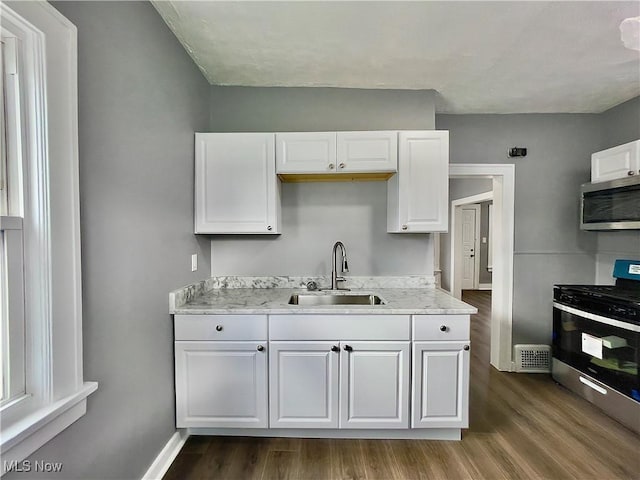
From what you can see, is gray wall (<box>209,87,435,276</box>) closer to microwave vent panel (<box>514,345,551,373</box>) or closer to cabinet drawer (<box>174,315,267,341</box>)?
cabinet drawer (<box>174,315,267,341</box>)

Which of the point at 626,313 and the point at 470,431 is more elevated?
the point at 626,313

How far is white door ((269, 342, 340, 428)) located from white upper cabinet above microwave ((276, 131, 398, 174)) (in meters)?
1.23

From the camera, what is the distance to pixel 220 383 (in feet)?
6.04

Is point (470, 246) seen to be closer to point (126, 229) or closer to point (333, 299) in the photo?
point (333, 299)

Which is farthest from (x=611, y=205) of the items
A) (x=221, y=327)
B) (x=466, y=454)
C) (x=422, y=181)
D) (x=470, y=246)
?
(x=470, y=246)

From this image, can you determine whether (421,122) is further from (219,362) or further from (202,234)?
(219,362)

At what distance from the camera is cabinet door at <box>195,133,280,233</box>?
2.17 metres

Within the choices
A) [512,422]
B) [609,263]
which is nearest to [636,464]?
[512,422]

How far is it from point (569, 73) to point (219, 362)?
3.18 meters

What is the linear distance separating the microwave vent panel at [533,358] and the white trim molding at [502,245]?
90 millimetres

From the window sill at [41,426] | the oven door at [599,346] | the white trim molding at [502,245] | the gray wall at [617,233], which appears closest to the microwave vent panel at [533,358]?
the white trim molding at [502,245]

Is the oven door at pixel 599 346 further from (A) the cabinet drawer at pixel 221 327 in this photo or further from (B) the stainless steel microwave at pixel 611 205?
(A) the cabinet drawer at pixel 221 327

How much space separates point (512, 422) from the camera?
214 cm

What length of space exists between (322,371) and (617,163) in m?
2.84
